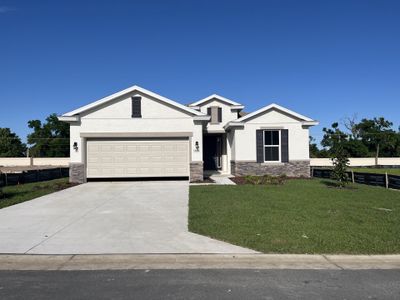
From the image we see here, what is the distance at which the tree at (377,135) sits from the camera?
59.6 metres

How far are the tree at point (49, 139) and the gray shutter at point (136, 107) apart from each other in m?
41.8

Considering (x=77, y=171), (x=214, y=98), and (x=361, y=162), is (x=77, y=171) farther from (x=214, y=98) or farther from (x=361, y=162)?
(x=361, y=162)

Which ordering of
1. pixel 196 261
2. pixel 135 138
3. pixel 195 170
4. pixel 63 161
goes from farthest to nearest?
pixel 63 161
pixel 135 138
pixel 195 170
pixel 196 261

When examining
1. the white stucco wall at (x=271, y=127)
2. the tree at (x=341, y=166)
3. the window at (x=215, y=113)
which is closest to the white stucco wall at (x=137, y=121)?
the white stucco wall at (x=271, y=127)

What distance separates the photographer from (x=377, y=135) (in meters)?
59.8

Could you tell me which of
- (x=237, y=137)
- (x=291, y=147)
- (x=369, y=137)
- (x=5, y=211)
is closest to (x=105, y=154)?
(x=237, y=137)

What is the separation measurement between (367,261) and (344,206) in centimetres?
551

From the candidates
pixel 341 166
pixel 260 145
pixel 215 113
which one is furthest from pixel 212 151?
pixel 341 166

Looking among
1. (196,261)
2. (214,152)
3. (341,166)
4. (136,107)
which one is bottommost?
(196,261)

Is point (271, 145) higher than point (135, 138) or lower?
lower

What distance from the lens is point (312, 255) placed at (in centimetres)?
620

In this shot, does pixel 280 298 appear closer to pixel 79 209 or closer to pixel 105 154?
pixel 79 209

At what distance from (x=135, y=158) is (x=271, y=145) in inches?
329

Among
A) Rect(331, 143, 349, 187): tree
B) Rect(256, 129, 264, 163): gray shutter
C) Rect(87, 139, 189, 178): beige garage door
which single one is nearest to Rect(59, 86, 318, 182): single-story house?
Rect(87, 139, 189, 178): beige garage door
